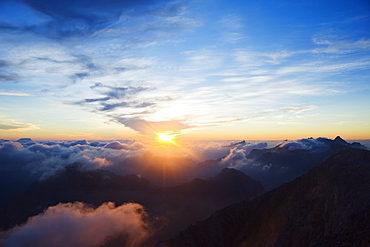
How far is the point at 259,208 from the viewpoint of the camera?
392 ft

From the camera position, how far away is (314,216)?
66562mm

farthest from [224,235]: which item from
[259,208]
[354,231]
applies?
[354,231]

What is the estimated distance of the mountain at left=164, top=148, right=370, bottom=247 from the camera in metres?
51.6

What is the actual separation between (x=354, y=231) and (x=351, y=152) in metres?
69.4

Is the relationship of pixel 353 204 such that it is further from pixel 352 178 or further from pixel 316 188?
pixel 316 188

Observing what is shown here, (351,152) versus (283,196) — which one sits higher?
(351,152)

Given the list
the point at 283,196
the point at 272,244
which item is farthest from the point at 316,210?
the point at 283,196

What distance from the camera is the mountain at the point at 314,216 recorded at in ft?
169

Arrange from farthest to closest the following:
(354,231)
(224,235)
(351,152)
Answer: (224,235)
(351,152)
(354,231)

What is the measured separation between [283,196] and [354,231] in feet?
207

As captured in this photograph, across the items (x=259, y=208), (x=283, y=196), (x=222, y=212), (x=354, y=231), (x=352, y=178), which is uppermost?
(x=352, y=178)

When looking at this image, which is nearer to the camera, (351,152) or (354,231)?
(354,231)

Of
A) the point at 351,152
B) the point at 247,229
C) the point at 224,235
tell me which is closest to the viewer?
the point at 351,152

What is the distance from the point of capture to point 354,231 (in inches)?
1879
